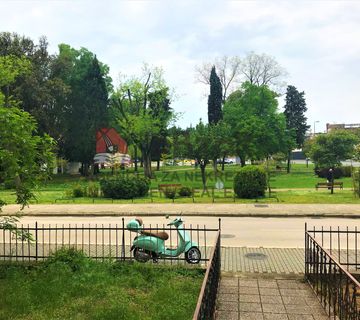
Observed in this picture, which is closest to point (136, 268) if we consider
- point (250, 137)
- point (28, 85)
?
point (28, 85)

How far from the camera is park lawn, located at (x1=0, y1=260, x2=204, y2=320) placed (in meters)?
6.22

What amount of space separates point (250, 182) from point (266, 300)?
1805 centimetres

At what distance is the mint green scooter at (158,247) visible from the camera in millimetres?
9453

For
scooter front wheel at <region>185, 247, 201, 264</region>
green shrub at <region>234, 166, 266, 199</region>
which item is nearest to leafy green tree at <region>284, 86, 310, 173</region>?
green shrub at <region>234, 166, 266, 199</region>

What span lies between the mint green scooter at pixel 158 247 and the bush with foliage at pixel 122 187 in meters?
16.7

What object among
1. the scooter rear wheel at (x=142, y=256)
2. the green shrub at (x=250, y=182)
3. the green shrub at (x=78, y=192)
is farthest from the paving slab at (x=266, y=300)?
the green shrub at (x=78, y=192)

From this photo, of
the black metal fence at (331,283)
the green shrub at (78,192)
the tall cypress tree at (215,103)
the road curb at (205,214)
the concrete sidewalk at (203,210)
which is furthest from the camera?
the tall cypress tree at (215,103)

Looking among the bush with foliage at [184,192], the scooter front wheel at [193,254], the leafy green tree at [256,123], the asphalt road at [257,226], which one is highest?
the leafy green tree at [256,123]

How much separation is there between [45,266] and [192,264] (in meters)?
3.27

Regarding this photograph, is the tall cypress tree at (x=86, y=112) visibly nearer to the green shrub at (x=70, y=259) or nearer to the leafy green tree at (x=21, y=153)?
the leafy green tree at (x=21, y=153)

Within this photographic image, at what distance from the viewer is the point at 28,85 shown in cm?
4703

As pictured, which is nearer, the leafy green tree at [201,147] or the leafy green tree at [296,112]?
the leafy green tree at [201,147]

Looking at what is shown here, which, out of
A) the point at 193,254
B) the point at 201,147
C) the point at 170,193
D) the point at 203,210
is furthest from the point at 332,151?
the point at 193,254

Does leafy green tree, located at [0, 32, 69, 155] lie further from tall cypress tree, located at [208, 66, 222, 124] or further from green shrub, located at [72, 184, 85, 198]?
tall cypress tree, located at [208, 66, 222, 124]
